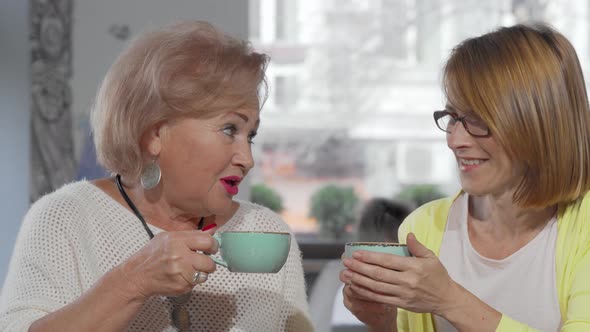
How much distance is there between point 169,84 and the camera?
5.28 feet

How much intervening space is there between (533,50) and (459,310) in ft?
1.64

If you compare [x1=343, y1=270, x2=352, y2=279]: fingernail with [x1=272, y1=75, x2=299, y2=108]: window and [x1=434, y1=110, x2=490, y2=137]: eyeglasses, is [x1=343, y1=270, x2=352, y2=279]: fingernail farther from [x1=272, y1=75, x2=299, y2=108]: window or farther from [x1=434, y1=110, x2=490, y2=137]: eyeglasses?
[x1=272, y1=75, x2=299, y2=108]: window

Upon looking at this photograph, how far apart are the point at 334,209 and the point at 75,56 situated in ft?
7.88

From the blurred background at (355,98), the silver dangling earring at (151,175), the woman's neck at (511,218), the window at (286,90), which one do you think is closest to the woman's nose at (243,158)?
the silver dangling earring at (151,175)

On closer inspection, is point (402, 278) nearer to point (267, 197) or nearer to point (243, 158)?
point (243, 158)

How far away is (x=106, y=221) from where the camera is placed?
1.70 metres

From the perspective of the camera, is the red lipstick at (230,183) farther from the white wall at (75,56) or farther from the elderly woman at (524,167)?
the white wall at (75,56)

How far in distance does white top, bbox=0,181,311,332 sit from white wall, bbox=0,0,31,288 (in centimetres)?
227

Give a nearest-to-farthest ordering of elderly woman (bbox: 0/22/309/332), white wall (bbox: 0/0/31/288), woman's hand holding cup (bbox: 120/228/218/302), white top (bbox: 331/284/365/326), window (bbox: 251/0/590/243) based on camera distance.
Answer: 1. woman's hand holding cup (bbox: 120/228/218/302)
2. elderly woman (bbox: 0/22/309/332)
3. white top (bbox: 331/284/365/326)
4. white wall (bbox: 0/0/31/288)
5. window (bbox: 251/0/590/243)

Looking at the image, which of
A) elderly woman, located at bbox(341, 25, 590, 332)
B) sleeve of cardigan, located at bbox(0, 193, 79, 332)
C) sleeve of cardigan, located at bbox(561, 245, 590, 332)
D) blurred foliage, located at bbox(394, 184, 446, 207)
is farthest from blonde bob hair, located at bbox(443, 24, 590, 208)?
blurred foliage, located at bbox(394, 184, 446, 207)

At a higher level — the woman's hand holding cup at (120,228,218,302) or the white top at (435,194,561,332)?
the woman's hand holding cup at (120,228,218,302)

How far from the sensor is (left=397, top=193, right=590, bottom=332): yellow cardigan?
59.4 inches

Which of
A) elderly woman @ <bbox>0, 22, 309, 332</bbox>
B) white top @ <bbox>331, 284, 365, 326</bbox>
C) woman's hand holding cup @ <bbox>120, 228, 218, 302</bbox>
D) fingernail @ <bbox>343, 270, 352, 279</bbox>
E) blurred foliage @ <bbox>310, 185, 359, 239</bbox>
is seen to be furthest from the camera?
blurred foliage @ <bbox>310, 185, 359, 239</bbox>

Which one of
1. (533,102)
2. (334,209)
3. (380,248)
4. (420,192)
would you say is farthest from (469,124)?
(420,192)
